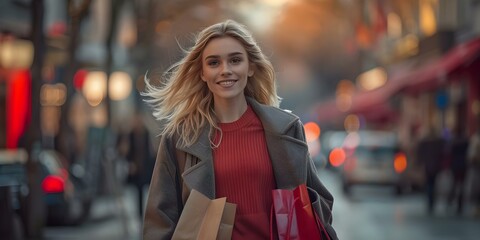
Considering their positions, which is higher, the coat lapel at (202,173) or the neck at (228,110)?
the neck at (228,110)

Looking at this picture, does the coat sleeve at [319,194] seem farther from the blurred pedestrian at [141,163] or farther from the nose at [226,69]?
the blurred pedestrian at [141,163]

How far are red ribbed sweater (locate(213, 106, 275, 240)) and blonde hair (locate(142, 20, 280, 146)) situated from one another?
14 centimetres

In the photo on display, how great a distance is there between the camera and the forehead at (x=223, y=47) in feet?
16.4

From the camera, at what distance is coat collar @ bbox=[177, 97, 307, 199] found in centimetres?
486

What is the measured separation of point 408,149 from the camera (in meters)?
37.9

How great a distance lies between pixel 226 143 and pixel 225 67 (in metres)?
0.31

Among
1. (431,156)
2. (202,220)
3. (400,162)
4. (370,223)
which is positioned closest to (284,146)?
(202,220)

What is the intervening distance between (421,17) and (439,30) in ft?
22.4

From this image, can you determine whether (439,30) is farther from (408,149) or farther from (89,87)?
(89,87)

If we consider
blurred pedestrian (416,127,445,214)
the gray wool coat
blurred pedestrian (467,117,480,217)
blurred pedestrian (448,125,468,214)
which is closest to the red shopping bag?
the gray wool coat

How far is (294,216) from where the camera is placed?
4879 millimetres

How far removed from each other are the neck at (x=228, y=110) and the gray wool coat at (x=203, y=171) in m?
0.07

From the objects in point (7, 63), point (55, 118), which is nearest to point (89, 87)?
point (55, 118)

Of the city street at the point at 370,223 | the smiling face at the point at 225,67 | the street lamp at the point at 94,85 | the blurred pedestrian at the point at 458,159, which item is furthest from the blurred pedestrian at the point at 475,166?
the street lamp at the point at 94,85
